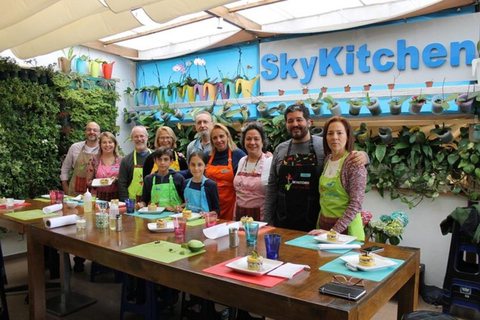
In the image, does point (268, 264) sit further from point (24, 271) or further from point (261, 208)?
point (24, 271)

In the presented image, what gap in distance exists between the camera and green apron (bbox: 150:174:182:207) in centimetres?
331

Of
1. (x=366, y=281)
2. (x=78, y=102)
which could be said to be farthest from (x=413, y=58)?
(x=78, y=102)

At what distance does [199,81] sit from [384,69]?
2.66 m

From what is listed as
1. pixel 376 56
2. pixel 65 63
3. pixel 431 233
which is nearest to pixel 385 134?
pixel 376 56

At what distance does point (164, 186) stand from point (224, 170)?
53 cm

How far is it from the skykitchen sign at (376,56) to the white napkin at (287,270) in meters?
3.01

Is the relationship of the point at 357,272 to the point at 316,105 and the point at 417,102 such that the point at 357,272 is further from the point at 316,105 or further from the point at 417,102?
the point at 316,105

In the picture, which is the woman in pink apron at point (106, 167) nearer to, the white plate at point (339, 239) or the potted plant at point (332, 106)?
the potted plant at point (332, 106)

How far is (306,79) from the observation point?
4.68 metres

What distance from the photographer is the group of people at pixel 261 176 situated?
2453 millimetres

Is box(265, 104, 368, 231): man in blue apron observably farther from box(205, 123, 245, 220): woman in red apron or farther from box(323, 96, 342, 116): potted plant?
box(323, 96, 342, 116): potted plant

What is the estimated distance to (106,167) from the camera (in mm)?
4273

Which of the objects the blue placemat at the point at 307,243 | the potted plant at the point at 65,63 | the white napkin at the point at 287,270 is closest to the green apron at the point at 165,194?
the blue placemat at the point at 307,243

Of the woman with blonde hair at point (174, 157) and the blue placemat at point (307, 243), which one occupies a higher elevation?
the woman with blonde hair at point (174, 157)
